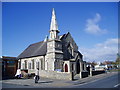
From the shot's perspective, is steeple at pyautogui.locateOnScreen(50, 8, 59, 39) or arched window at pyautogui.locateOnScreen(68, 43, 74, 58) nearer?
steeple at pyautogui.locateOnScreen(50, 8, 59, 39)

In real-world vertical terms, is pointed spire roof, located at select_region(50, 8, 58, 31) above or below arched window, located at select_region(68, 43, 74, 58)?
above

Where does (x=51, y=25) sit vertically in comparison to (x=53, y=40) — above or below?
above

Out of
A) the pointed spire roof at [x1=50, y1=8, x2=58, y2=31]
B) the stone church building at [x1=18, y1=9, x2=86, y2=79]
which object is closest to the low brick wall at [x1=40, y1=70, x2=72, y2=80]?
the stone church building at [x1=18, y1=9, x2=86, y2=79]

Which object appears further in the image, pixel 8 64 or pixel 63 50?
pixel 63 50

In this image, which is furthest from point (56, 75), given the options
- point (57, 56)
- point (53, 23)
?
point (53, 23)

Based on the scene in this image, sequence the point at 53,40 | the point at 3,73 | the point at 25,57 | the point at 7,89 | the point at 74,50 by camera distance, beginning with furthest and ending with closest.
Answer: the point at 25,57
the point at 74,50
the point at 53,40
the point at 3,73
the point at 7,89

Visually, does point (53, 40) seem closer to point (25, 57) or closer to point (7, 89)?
point (25, 57)

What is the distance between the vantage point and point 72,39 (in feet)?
133

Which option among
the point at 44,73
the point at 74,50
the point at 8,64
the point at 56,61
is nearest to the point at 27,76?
the point at 44,73

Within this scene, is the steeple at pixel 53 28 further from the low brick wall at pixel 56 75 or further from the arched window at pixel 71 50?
the low brick wall at pixel 56 75

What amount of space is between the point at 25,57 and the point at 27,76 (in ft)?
61.9

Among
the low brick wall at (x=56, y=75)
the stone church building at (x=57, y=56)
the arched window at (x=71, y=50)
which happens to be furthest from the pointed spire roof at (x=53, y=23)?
the low brick wall at (x=56, y=75)

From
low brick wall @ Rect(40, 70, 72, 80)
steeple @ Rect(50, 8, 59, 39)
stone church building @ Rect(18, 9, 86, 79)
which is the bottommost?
low brick wall @ Rect(40, 70, 72, 80)

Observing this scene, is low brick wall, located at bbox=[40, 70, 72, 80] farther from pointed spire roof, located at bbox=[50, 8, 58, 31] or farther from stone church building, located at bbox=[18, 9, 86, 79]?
pointed spire roof, located at bbox=[50, 8, 58, 31]
